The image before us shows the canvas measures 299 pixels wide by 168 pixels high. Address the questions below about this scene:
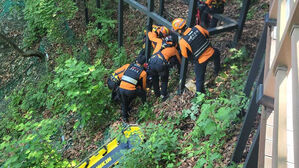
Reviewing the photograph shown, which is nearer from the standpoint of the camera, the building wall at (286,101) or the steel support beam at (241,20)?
the building wall at (286,101)

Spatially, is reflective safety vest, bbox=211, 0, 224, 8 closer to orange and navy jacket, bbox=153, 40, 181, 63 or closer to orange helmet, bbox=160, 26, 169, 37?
orange helmet, bbox=160, 26, 169, 37

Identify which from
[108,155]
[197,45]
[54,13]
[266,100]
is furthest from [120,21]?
[266,100]

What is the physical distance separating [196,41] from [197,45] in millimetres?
105

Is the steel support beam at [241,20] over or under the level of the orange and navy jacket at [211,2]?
under

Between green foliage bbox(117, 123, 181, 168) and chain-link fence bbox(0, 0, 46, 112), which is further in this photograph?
chain-link fence bbox(0, 0, 46, 112)

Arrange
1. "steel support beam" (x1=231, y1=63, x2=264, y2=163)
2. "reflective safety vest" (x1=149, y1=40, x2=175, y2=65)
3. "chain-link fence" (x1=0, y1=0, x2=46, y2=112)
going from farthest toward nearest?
1. "chain-link fence" (x1=0, y1=0, x2=46, y2=112)
2. "reflective safety vest" (x1=149, y1=40, x2=175, y2=65)
3. "steel support beam" (x1=231, y1=63, x2=264, y2=163)

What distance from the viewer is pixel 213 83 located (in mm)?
6297

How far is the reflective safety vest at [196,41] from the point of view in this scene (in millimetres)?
5489

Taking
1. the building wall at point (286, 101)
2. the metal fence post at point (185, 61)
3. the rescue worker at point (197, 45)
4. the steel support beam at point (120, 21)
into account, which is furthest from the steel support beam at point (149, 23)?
the building wall at point (286, 101)

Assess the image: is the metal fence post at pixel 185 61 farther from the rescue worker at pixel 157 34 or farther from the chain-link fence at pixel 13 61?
the chain-link fence at pixel 13 61

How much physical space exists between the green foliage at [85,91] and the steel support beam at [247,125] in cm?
364

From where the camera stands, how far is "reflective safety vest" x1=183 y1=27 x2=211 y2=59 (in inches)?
216

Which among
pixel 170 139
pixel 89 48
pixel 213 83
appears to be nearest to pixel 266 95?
pixel 170 139

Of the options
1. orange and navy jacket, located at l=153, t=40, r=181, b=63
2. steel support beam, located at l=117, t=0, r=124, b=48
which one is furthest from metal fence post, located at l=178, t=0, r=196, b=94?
steel support beam, located at l=117, t=0, r=124, b=48
